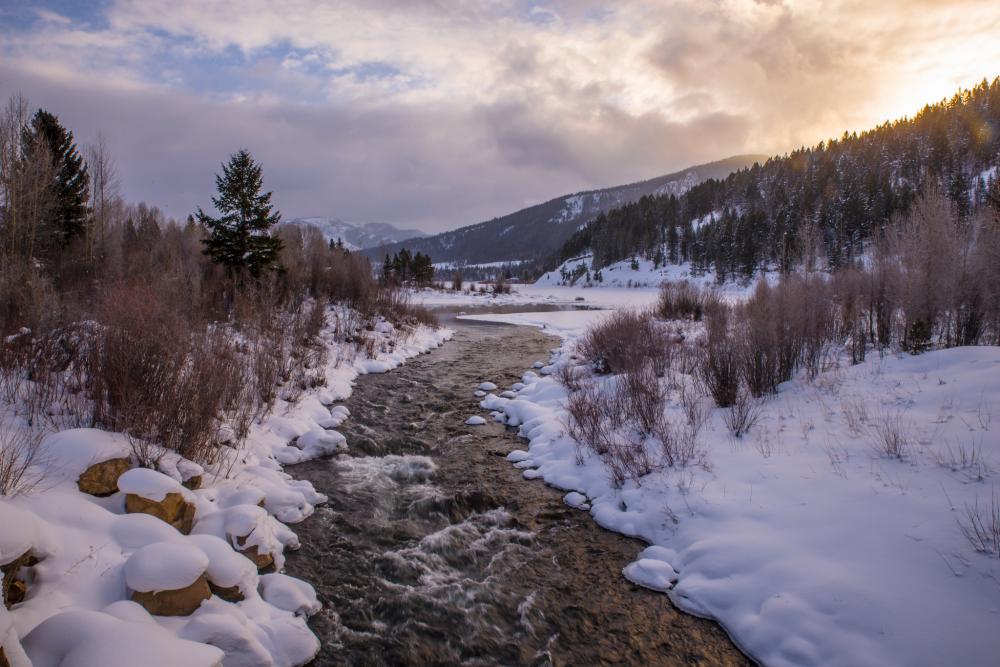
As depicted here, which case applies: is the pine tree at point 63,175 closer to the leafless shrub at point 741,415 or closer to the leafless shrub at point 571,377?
the leafless shrub at point 571,377

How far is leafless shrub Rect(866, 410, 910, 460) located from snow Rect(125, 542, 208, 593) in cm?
696

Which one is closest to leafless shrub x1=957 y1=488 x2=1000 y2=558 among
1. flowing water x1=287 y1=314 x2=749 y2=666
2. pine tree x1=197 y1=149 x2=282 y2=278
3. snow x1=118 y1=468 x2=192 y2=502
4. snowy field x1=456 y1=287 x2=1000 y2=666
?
snowy field x1=456 y1=287 x2=1000 y2=666

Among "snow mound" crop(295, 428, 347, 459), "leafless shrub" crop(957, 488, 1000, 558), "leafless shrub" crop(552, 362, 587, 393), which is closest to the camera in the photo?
"leafless shrub" crop(957, 488, 1000, 558)

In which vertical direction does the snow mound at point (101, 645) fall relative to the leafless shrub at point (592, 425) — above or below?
above

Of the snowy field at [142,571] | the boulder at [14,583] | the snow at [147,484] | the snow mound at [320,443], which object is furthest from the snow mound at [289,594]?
the snow mound at [320,443]

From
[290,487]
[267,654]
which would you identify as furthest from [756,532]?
[290,487]

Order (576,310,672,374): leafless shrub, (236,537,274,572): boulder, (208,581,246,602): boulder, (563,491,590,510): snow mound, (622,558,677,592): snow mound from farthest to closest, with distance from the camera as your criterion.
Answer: (576,310,672,374): leafless shrub < (563,491,590,510): snow mound < (622,558,677,592): snow mound < (236,537,274,572): boulder < (208,581,246,602): boulder

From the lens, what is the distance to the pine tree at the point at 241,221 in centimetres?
1861

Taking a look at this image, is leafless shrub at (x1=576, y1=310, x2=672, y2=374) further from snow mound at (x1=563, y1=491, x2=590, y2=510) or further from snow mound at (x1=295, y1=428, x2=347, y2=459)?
snow mound at (x1=295, y1=428, x2=347, y2=459)

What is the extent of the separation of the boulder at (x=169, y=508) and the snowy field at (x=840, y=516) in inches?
180

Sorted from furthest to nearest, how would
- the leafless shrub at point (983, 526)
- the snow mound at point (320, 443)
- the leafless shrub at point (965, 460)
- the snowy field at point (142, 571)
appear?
1. the snow mound at point (320, 443)
2. the leafless shrub at point (965, 460)
3. the leafless shrub at point (983, 526)
4. the snowy field at point (142, 571)

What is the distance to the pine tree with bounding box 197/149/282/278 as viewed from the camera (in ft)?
61.1

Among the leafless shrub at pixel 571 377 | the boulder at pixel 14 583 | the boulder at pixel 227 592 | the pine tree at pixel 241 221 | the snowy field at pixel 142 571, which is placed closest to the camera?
the snowy field at pixel 142 571

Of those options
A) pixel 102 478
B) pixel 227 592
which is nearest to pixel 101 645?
pixel 227 592
